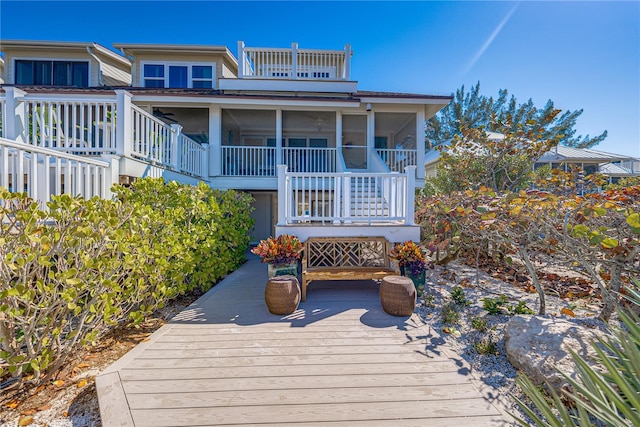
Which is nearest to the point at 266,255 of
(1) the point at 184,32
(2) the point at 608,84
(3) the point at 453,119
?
(1) the point at 184,32

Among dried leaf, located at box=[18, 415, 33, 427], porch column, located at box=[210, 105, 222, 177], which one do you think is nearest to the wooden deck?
dried leaf, located at box=[18, 415, 33, 427]

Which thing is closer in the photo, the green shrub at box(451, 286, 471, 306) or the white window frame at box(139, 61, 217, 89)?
the green shrub at box(451, 286, 471, 306)

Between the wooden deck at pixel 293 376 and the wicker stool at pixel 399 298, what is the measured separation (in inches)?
4.1

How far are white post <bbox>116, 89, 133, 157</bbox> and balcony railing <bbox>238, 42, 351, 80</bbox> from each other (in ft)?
21.3

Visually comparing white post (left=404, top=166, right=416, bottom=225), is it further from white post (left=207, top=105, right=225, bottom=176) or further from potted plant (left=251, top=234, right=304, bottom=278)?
white post (left=207, top=105, right=225, bottom=176)

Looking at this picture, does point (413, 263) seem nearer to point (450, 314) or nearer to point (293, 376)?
point (450, 314)

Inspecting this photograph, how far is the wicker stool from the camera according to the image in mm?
3977

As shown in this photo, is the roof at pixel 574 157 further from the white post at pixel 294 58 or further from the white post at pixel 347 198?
the white post at pixel 347 198

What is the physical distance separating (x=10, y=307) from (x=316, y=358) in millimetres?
2606

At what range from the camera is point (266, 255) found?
4.62 m

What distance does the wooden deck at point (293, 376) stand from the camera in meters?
2.19

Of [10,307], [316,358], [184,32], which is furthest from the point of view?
[184,32]

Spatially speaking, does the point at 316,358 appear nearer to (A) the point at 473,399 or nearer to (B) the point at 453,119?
(A) the point at 473,399

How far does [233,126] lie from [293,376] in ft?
36.2
